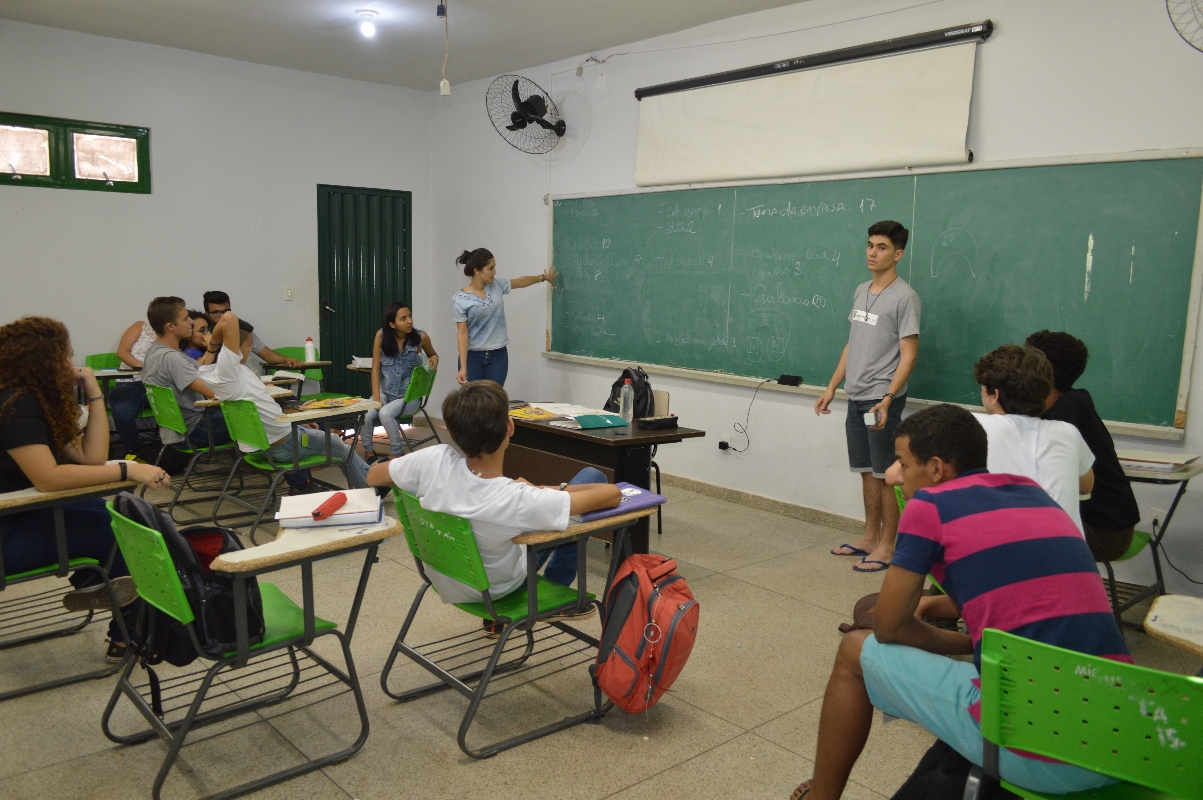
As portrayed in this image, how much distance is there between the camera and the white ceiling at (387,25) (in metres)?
5.19

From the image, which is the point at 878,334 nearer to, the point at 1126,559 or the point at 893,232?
the point at 893,232

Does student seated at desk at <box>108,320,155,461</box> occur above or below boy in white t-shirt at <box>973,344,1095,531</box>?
below

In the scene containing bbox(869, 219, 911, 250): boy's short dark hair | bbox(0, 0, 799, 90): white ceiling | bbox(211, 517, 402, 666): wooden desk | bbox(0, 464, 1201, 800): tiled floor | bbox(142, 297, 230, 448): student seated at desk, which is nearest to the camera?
bbox(211, 517, 402, 666): wooden desk

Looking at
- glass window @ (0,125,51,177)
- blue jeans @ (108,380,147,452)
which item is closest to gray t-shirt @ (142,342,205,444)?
blue jeans @ (108,380,147,452)

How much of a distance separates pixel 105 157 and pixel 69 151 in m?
0.23

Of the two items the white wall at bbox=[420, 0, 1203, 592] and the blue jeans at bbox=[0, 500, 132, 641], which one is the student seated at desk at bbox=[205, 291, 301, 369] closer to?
the white wall at bbox=[420, 0, 1203, 592]

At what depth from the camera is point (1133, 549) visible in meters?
3.27

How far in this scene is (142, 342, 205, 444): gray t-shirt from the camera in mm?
4547

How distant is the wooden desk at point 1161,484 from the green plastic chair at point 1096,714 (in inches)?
76.5

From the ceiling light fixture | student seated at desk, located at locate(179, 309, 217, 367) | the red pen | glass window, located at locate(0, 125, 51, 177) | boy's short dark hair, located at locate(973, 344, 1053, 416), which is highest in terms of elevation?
the ceiling light fixture

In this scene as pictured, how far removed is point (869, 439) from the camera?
168 inches

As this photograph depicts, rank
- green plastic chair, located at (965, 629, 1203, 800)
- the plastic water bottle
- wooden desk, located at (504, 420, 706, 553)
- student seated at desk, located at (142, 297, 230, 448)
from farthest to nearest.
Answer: student seated at desk, located at (142, 297, 230, 448), the plastic water bottle, wooden desk, located at (504, 420, 706, 553), green plastic chair, located at (965, 629, 1203, 800)

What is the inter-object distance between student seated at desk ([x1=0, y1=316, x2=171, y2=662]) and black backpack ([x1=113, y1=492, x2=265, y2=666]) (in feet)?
1.54

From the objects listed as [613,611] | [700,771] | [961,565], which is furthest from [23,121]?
[961,565]
